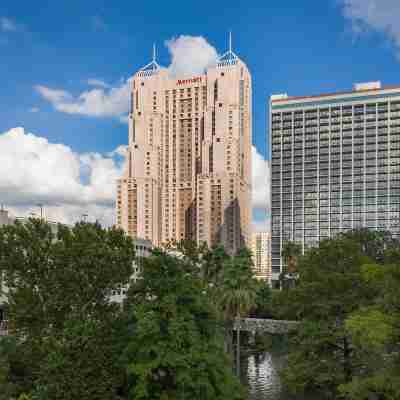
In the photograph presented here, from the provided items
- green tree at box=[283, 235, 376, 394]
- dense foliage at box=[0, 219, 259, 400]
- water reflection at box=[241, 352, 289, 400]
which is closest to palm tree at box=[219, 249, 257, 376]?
water reflection at box=[241, 352, 289, 400]

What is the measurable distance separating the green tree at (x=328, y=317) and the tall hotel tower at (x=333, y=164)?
467 feet

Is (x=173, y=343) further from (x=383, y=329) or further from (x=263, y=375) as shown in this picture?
(x=263, y=375)

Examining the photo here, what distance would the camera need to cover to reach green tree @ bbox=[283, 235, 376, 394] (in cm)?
3344

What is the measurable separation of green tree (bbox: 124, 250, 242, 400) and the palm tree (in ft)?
80.4

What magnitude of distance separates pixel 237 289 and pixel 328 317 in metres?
21.7

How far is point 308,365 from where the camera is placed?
33.7 m

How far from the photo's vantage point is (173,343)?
2695 centimetres

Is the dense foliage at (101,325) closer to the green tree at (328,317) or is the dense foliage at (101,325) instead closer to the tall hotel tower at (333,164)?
the green tree at (328,317)

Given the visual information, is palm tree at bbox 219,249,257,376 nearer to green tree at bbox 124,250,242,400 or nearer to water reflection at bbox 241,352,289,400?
water reflection at bbox 241,352,289,400

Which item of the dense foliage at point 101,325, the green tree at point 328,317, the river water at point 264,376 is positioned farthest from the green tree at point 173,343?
the river water at point 264,376

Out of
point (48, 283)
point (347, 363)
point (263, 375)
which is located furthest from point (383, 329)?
point (263, 375)

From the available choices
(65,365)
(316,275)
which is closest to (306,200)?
(316,275)

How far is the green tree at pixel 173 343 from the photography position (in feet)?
88.0

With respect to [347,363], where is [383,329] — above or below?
above
